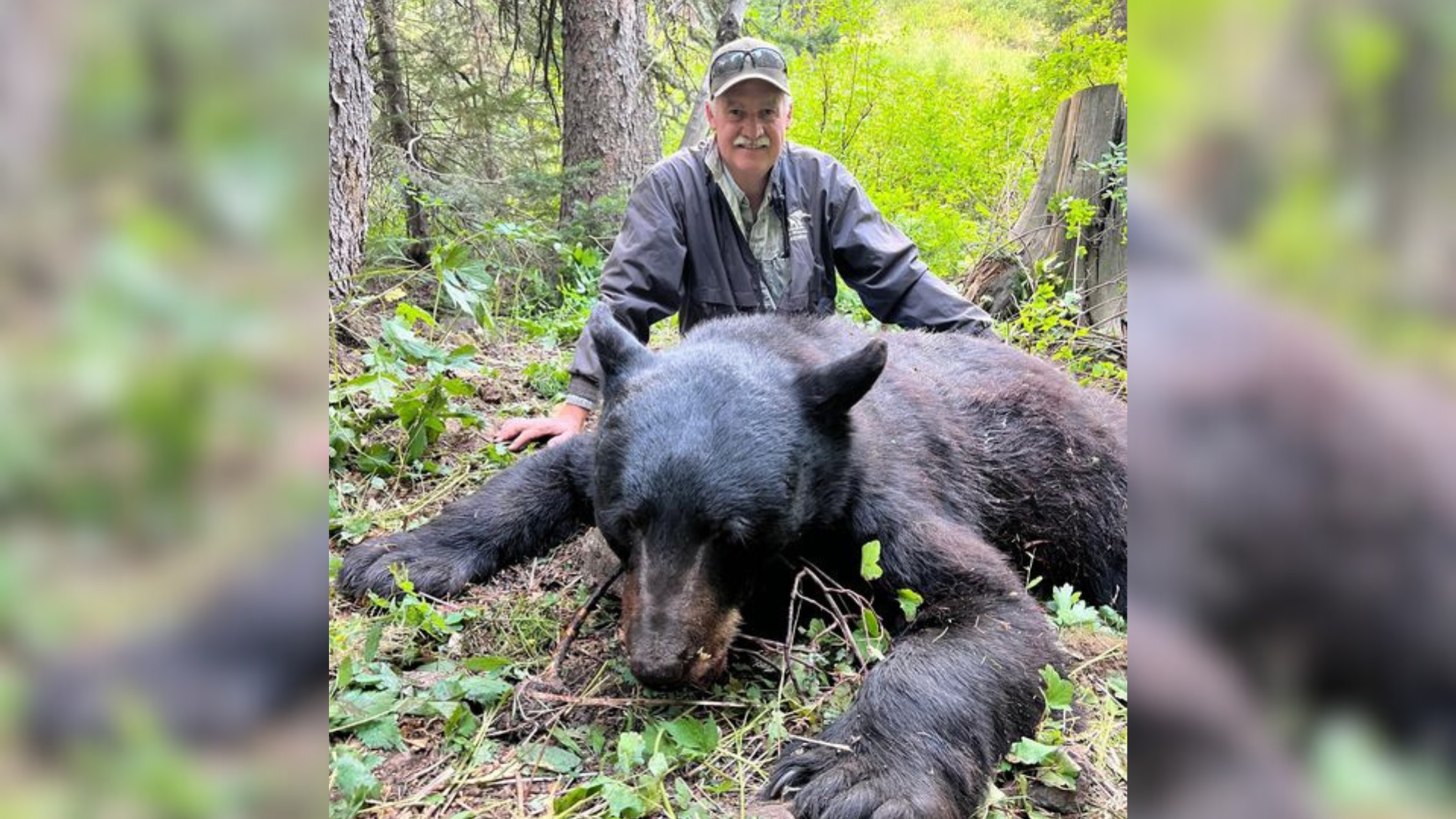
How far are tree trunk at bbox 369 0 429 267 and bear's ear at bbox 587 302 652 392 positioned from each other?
5.09 metres

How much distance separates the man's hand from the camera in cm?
440

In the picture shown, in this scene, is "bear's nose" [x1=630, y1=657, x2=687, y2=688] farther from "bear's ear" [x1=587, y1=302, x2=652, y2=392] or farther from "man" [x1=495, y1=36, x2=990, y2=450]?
"man" [x1=495, y1=36, x2=990, y2=450]

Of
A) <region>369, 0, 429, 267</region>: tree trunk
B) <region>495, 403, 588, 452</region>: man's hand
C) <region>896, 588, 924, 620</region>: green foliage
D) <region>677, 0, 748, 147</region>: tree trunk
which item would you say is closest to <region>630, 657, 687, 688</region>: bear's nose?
<region>896, 588, 924, 620</region>: green foliage

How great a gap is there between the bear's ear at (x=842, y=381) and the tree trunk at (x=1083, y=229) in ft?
14.0

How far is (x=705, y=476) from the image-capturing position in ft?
8.54

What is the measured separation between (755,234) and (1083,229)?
2.83m

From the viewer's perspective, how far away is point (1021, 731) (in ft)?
8.22

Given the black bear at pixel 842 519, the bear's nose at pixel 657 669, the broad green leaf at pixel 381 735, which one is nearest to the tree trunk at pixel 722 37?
the black bear at pixel 842 519

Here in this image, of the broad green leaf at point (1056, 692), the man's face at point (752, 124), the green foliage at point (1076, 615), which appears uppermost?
the man's face at point (752, 124)
